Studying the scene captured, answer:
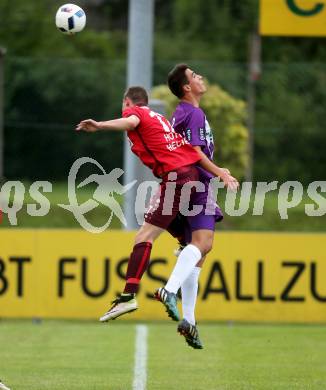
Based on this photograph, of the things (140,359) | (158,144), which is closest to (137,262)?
(158,144)

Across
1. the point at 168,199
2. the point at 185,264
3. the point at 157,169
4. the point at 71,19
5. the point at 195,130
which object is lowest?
the point at 185,264

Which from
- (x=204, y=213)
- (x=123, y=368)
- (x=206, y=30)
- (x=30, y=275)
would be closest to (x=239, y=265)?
(x=30, y=275)

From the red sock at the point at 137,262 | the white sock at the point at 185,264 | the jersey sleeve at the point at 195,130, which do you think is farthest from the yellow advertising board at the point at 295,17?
the red sock at the point at 137,262

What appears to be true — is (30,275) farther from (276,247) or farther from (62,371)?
(62,371)

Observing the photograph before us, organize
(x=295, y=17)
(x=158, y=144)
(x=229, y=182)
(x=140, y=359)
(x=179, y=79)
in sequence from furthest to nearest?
(x=295, y=17), (x=140, y=359), (x=179, y=79), (x=158, y=144), (x=229, y=182)

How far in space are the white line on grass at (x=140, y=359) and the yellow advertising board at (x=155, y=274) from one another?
0.78 metres

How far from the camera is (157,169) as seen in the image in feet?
31.7

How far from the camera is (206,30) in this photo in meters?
36.1

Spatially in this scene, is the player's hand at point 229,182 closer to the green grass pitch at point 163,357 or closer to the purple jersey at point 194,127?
the purple jersey at point 194,127

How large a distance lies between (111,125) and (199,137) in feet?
3.36

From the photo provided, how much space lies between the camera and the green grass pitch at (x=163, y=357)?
34.1 ft

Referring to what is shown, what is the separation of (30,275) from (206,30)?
21.8 m

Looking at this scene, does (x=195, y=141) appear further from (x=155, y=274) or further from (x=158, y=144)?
(x=155, y=274)

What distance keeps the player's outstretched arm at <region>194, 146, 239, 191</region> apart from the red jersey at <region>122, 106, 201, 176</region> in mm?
59
